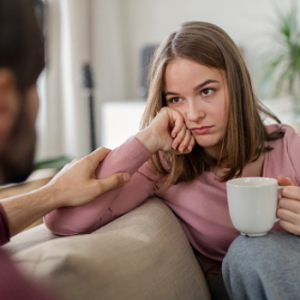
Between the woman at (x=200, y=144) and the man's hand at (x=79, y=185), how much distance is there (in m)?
0.04

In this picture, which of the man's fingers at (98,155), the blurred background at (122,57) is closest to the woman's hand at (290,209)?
the man's fingers at (98,155)

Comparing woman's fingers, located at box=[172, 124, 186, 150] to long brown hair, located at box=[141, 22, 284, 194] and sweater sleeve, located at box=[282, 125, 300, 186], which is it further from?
sweater sleeve, located at box=[282, 125, 300, 186]

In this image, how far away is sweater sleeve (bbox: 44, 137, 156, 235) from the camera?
101cm

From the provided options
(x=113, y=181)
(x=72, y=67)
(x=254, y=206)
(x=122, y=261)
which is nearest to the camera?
(x=122, y=261)

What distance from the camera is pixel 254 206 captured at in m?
0.89

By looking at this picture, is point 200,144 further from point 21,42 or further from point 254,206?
point 21,42

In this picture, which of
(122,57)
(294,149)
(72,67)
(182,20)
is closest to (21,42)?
(294,149)

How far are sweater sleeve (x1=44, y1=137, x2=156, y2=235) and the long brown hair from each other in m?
0.06

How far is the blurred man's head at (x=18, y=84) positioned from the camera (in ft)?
1.05

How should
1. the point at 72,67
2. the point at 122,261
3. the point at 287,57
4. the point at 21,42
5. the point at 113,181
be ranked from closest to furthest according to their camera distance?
1. the point at 21,42
2. the point at 122,261
3. the point at 113,181
4. the point at 287,57
5. the point at 72,67

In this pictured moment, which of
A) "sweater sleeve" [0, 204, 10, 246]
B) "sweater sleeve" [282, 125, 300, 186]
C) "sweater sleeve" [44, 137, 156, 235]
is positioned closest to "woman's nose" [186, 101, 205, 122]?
"sweater sleeve" [44, 137, 156, 235]

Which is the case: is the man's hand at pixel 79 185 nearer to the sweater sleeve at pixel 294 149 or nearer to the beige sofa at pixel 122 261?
the beige sofa at pixel 122 261

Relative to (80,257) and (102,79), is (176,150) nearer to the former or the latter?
(80,257)

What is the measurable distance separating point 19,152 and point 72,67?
10.1 feet
